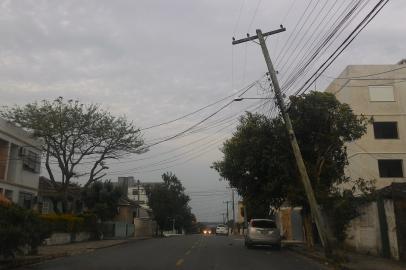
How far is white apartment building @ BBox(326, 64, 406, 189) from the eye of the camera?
38188mm

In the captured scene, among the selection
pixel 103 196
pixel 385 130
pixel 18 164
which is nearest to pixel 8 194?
pixel 18 164

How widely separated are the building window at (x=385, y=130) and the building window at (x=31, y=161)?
2600 centimetres

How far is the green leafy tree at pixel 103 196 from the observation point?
4519 cm

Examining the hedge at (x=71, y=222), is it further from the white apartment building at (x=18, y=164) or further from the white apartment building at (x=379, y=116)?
the white apartment building at (x=379, y=116)

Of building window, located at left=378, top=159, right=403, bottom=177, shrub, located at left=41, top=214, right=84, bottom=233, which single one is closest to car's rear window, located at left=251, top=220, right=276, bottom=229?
shrub, located at left=41, top=214, right=84, bottom=233

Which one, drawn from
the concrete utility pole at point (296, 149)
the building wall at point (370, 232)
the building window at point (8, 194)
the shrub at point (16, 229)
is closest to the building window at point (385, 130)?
the building wall at point (370, 232)

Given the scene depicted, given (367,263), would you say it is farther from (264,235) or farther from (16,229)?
(16,229)

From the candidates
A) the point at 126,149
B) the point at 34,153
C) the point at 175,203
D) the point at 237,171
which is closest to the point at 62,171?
the point at 34,153

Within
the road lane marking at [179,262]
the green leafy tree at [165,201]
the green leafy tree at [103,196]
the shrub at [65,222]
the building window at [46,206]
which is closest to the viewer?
the road lane marking at [179,262]

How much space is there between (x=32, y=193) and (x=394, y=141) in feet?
91.3

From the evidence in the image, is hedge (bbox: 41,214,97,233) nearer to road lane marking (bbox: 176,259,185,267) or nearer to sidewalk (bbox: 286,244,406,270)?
road lane marking (bbox: 176,259,185,267)

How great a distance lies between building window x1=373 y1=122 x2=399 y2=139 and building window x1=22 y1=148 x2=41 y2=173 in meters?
26.0

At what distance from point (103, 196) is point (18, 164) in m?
12.1

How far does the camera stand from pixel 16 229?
625 inches
